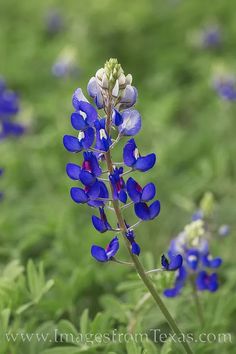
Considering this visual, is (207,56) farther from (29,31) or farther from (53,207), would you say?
(53,207)

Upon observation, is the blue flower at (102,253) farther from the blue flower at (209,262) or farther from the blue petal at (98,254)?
the blue flower at (209,262)

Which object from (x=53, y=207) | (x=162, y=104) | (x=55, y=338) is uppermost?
(x=162, y=104)

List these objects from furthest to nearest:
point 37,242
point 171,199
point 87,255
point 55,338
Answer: point 171,199 < point 37,242 < point 87,255 < point 55,338

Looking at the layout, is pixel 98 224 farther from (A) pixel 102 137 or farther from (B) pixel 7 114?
(B) pixel 7 114

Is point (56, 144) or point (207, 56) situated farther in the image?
point (207, 56)

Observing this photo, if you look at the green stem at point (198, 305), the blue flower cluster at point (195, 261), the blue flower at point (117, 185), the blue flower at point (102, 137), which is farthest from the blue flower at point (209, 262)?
the blue flower at point (102, 137)

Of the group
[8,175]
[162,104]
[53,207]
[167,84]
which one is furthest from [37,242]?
[167,84]

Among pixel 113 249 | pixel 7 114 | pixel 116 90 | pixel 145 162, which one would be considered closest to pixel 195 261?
pixel 113 249
